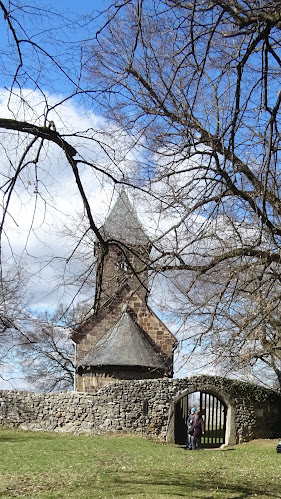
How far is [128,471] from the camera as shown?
1185 cm

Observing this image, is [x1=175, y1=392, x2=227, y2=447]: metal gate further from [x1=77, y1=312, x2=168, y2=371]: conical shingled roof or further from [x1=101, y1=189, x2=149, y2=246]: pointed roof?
[x1=101, y1=189, x2=149, y2=246]: pointed roof

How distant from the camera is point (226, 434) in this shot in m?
21.4

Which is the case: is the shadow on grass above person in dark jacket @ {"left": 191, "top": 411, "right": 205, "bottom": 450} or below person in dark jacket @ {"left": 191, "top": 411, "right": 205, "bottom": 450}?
below

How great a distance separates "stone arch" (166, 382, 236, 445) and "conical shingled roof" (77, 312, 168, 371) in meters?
2.74

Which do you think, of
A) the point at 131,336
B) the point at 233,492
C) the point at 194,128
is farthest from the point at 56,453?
the point at 131,336

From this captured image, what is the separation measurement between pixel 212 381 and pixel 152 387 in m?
2.12

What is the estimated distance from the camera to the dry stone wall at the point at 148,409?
21.2 meters

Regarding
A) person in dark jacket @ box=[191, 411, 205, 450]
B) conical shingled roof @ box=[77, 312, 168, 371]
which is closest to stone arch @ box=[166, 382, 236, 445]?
person in dark jacket @ box=[191, 411, 205, 450]

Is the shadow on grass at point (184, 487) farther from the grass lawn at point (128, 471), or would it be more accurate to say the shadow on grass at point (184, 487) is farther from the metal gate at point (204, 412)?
the metal gate at point (204, 412)

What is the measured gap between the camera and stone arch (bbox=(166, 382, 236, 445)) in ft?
68.8

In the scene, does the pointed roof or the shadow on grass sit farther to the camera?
the shadow on grass

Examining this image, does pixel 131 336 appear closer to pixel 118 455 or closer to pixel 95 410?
pixel 95 410

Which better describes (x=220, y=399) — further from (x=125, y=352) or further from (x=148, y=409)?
(x=125, y=352)

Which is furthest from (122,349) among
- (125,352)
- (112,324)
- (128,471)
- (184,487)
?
(184,487)
